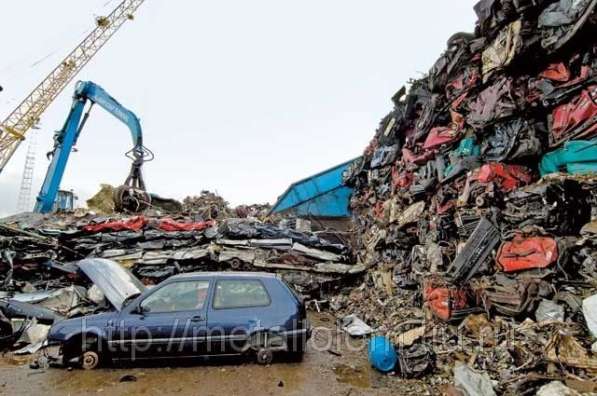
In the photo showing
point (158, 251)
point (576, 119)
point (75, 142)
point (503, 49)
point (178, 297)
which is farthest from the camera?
point (75, 142)

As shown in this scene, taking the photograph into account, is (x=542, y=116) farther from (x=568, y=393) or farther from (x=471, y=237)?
(x=568, y=393)

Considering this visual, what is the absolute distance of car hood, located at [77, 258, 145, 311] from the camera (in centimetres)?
521

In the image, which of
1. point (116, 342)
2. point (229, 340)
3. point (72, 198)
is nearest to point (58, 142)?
point (72, 198)

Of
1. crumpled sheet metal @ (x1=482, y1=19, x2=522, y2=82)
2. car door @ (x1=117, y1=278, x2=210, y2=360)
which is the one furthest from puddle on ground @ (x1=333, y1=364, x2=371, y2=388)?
crumpled sheet metal @ (x1=482, y1=19, x2=522, y2=82)

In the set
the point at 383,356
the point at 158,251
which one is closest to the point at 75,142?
the point at 158,251

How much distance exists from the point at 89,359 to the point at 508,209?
630 cm

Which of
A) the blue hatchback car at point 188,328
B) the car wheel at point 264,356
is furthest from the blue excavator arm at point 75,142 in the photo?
the car wheel at point 264,356

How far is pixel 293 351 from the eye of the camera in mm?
4953

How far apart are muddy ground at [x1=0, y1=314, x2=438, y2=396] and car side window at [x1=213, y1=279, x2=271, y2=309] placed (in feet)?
2.64

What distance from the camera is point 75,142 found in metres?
13.7

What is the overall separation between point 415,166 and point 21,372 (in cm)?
812

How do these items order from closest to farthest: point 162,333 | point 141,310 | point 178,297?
point 162,333, point 141,310, point 178,297

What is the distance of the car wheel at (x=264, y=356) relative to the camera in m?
4.83

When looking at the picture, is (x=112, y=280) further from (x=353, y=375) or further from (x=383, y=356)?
(x=383, y=356)
